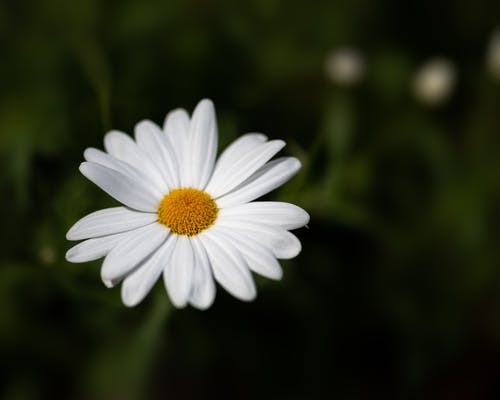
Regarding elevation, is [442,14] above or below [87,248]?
above

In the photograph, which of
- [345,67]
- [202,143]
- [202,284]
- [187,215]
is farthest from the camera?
[345,67]

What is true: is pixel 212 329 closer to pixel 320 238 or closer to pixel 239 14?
pixel 320 238

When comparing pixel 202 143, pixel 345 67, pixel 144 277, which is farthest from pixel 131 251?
pixel 345 67

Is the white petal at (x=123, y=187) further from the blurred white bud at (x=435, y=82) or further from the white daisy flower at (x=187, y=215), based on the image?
the blurred white bud at (x=435, y=82)

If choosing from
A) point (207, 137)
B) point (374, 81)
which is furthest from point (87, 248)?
point (374, 81)

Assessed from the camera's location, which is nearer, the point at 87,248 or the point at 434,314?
the point at 87,248

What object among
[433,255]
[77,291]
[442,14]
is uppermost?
[442,14]

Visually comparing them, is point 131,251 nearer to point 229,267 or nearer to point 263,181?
point 229,267
